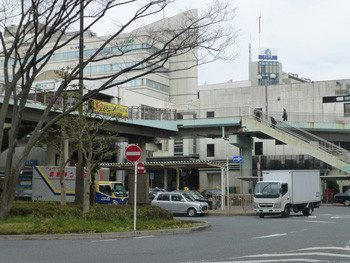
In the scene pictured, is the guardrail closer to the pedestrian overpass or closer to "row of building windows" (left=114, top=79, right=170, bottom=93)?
the pedestrian overpass

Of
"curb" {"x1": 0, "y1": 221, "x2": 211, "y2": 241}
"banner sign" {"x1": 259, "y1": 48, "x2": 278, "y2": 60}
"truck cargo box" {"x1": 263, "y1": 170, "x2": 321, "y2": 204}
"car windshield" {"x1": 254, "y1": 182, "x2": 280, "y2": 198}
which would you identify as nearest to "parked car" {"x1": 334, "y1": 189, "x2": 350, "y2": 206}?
"truck cargo box" {"x1": 263, "y1": 170, "x2": 321, "y2": 204}

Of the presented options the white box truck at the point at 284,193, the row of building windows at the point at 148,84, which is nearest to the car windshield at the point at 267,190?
the white box truck at the point at 284,193

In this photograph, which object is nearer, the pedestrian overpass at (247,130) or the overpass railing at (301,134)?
the pedestrian overpass at (247,130)

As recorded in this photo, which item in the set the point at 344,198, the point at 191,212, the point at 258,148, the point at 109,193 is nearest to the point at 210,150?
the point at 258,148

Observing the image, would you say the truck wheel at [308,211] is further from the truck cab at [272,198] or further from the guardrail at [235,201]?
the guardrail at [235,201]

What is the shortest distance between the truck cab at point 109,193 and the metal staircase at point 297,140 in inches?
A: 660

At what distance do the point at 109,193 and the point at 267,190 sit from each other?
11.7 m

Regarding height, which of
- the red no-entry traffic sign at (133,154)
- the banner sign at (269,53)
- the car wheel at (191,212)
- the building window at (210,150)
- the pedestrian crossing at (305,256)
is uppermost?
the banner sign at (269,53)

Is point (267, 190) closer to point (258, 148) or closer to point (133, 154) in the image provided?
point (133, 154)

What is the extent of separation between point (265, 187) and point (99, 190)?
12.0 meters

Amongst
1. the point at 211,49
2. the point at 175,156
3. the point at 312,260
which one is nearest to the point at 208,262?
the point at 312,260

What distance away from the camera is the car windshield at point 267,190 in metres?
29.2

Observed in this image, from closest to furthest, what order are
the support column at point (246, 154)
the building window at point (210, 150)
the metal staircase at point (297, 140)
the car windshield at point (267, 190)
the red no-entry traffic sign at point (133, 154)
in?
the red no-entry traffic sign at point (133, 154) → the car windshield at point (267, 190) → the metal staircase at point (297, 140) → the support column at point (246, 154) → the building window at point (210, 150)

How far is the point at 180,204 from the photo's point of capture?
3062cm
